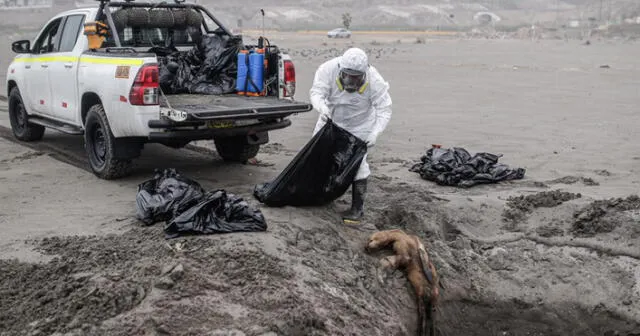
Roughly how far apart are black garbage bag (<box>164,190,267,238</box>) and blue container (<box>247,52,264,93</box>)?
2731 mm

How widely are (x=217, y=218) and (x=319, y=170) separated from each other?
1269 millimetres

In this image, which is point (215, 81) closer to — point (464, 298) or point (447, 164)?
point (447, 164)

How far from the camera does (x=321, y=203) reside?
7172 mm

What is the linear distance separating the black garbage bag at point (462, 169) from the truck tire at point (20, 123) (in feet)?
19.2

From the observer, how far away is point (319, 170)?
6.93 meters

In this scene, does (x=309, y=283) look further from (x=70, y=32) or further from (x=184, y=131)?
(x=70, y=32)

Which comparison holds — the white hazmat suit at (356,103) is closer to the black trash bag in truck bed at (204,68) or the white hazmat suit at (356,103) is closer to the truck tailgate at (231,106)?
the truck tailgate at (231,106)

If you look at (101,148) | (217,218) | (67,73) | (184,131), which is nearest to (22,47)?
(67,73)

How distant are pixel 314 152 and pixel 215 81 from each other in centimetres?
271

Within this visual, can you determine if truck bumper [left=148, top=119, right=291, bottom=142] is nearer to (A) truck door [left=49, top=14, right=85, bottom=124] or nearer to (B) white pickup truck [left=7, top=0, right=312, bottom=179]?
(B) white pickup truck [left=7, top=0, right=312, bottom=179]

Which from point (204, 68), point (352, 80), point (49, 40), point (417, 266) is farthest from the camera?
point (49, 40)

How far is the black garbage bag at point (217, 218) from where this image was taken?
596 cm

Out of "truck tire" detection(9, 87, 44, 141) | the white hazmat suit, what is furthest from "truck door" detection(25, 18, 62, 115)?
the white hazmat suit

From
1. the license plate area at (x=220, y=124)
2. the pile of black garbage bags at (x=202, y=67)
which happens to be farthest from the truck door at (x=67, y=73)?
the license plate area at (x=220, y=124)
